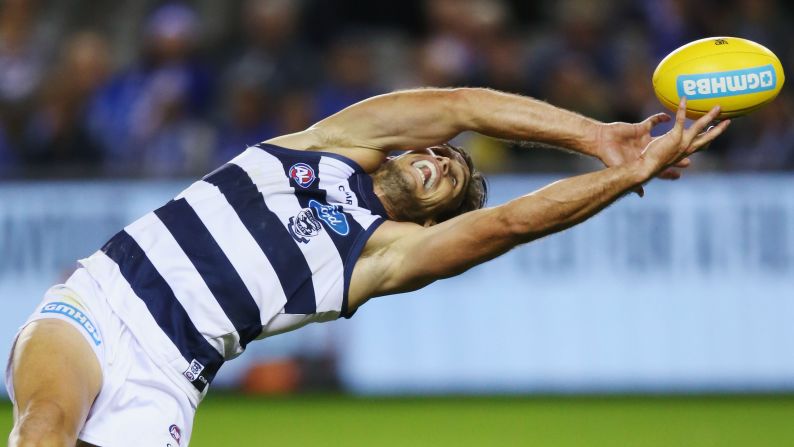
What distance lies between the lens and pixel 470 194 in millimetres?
5961

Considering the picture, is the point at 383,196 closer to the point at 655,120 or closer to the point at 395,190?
the point at 395,190

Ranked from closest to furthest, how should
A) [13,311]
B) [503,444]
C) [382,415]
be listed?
[503,444] → [382,415] → [13,311]

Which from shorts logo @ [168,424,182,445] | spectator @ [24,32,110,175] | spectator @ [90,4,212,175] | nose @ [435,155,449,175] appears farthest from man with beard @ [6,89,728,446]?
spectator @ [90,4,212,175]

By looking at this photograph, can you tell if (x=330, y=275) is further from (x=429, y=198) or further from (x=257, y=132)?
(x=257, y=132)

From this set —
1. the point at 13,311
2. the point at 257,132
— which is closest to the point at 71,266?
the point at 13,311

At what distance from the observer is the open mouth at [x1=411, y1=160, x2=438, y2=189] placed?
5629 mm

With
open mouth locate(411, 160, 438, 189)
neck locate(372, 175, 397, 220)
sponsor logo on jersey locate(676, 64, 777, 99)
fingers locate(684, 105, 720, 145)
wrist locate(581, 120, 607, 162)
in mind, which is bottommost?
neck locate(372, 175, 397, 220)

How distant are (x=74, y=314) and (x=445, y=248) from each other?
4.53 ft

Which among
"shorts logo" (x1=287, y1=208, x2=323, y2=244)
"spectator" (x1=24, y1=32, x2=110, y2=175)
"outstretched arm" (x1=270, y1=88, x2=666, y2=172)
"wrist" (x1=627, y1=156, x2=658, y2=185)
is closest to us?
"wrist" (x1=627, y1=156, x2=658, y2=185)

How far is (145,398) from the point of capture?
4879 millimetres

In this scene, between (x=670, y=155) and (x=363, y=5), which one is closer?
(x=670, y=155)

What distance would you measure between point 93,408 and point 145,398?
0.62ft

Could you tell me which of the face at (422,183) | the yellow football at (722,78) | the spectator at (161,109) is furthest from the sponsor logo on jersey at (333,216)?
the spectator at (161,109)

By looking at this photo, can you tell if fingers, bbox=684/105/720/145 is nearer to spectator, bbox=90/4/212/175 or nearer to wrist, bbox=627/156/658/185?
wrist, bbox=627/156/658/185
